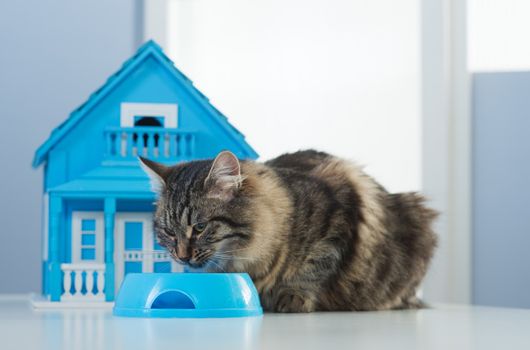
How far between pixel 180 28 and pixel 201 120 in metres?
0.80

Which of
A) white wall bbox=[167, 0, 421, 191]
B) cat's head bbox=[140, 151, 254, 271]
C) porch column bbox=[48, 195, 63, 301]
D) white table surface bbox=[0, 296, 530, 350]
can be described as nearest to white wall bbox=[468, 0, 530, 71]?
white wall bbox=[167, 0, 421, 191]

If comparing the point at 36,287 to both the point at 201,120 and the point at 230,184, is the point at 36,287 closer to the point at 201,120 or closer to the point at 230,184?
the point at 201,120

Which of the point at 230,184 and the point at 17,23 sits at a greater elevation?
the point at 17,23

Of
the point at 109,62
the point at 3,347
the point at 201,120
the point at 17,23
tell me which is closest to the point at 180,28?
the point at 109,62

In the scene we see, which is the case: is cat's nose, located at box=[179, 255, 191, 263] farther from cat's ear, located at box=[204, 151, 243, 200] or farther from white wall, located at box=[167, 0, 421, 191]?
white wall, located at box=[167, 0, 421, 191]

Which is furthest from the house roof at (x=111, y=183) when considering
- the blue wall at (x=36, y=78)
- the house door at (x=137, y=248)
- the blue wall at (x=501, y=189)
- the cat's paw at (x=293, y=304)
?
the blue wall at (x=501, y=189)

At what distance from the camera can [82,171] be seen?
8.29ft

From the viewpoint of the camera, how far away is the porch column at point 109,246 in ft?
7.87

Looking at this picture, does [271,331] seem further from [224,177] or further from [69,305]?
[69,305]

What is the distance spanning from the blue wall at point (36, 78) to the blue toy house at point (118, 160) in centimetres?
57

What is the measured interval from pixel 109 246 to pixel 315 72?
1.31 meters

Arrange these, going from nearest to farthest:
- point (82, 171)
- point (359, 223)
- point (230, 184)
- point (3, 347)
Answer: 1. point (3, 347)
2. point (230, 184)
3. point (359, 223)
4. point (82, 171)

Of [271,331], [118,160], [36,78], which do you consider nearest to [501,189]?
[118,160]

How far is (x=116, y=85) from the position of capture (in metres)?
2.54
